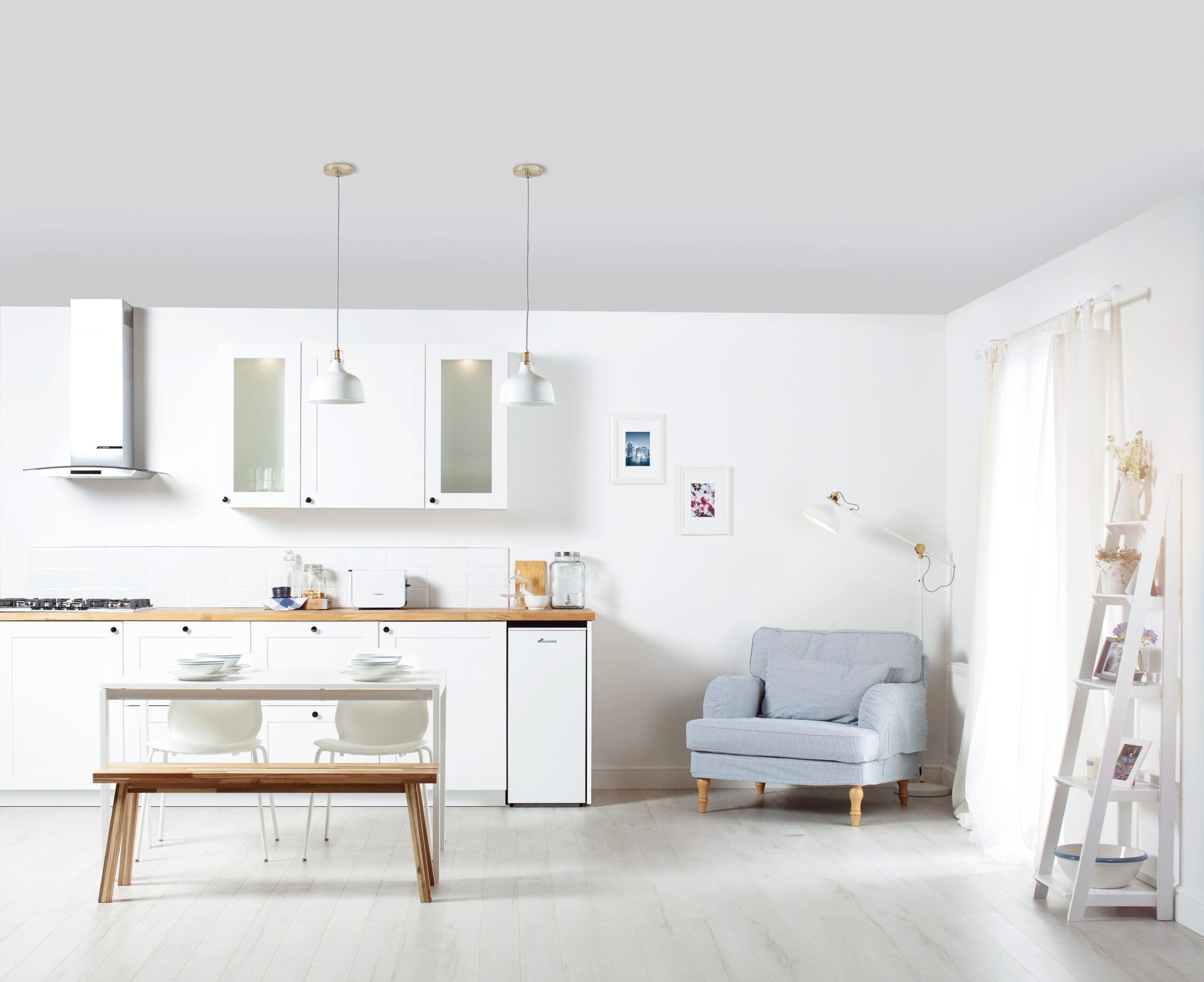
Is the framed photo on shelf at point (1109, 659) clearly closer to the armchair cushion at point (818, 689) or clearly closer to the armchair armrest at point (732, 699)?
the armchair cushion at point (818, 689)

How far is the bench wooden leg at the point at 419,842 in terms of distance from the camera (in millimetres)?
3564

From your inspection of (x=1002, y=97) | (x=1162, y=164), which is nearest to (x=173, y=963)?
(x=1002, y=97)

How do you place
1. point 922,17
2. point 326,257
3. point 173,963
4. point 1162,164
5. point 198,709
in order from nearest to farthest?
point 922,17
point 173,963
point 1162,164
point 198,709
point 326,257

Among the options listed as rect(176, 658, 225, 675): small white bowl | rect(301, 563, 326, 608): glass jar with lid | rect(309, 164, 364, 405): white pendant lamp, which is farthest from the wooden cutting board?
rect(176, 658, 225, 675): small white bowl

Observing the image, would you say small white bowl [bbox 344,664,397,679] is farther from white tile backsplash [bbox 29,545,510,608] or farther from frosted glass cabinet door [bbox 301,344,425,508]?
white tile backsplash [bbox 29,545,510,608]

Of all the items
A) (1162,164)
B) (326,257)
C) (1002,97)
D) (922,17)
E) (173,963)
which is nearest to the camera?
(922,17)

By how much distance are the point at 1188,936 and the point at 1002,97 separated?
2.72 metres

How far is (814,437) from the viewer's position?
5.62 m

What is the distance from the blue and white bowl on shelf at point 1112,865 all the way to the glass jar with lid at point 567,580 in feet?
8.70

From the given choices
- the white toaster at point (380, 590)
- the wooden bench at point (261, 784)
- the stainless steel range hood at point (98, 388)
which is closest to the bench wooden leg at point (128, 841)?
the wooden bench at point (261, 784)

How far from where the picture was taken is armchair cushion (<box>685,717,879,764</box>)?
464 centimetres

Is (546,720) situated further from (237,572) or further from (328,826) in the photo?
(237,572)

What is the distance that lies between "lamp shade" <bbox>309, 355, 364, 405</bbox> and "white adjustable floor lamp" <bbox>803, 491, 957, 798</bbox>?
8.15 feet

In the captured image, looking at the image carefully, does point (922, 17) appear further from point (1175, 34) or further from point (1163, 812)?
point (1163, 812)
